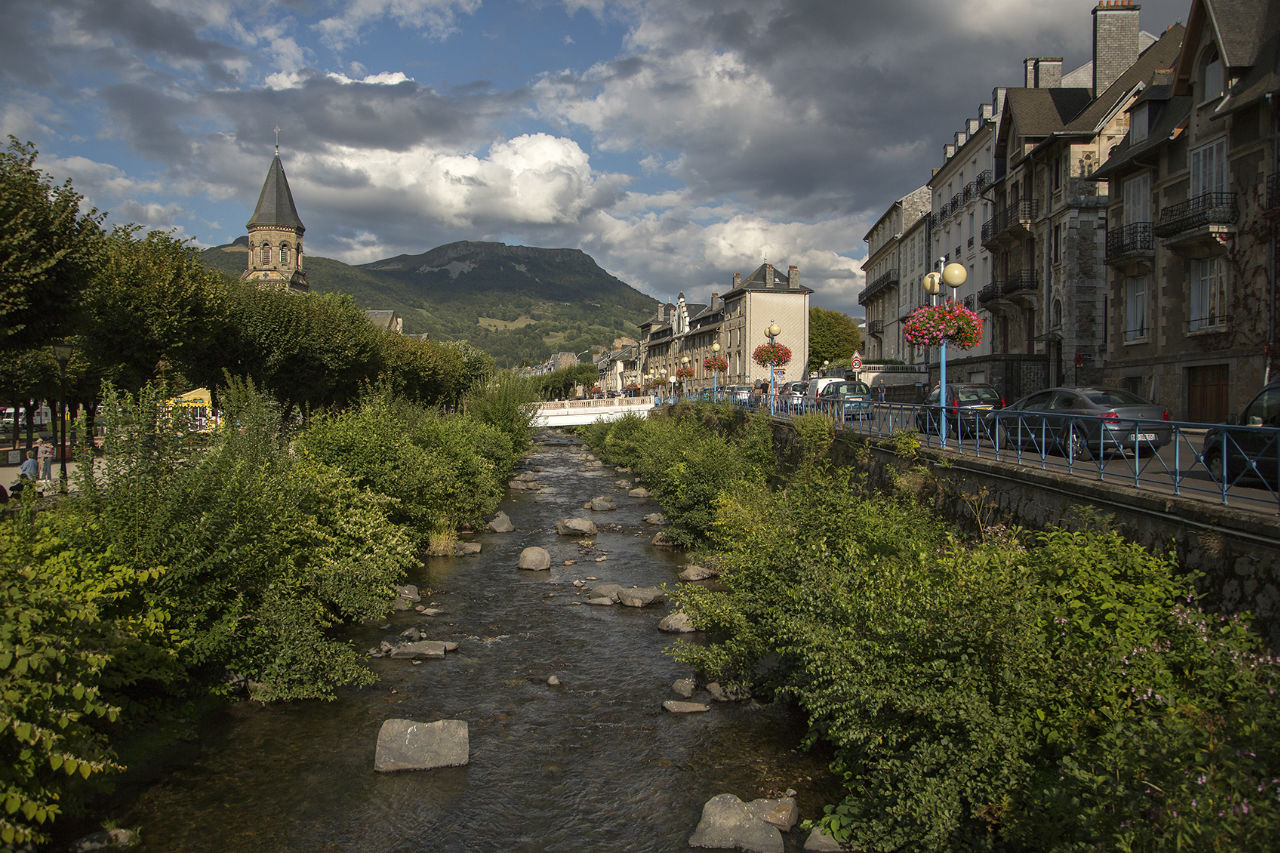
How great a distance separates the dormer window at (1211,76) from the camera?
2211 centimetres

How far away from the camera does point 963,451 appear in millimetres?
15328

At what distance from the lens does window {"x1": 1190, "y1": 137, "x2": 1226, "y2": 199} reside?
2205 cm

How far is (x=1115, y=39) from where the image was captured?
3244 cm

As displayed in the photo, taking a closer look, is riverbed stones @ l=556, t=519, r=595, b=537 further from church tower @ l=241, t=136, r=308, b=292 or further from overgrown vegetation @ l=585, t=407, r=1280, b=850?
church tower @ l=241, t=136, r=308, b=292

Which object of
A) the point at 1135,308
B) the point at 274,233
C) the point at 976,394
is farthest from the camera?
the point at 274,233

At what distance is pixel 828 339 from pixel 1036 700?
86782 millimetres

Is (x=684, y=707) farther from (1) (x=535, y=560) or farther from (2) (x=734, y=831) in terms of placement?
(1) (x=535, y=560)

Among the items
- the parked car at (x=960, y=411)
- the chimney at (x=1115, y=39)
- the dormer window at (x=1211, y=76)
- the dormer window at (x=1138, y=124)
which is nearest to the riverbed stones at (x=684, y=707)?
the parked car at (x=960, y=411)

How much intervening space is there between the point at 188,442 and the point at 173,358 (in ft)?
51.9

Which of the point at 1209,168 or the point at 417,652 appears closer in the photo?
the point at 417,652

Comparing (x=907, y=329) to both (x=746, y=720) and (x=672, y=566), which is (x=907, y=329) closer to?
(x=672, y=566)

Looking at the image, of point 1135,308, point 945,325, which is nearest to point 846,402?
point 945,325

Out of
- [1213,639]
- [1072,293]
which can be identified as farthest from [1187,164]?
[1213,639]

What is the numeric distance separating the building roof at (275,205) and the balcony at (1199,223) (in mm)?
100362
